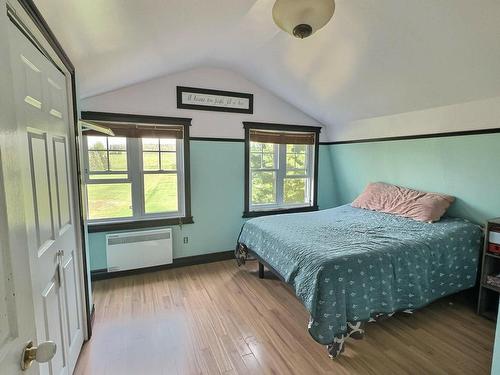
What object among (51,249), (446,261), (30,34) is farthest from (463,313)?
(30,34)

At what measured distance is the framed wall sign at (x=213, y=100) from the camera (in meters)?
3.45

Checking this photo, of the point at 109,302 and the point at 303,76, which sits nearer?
the point at 109,302

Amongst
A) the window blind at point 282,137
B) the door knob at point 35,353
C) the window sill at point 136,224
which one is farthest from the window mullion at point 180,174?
the door knob at point 35,353

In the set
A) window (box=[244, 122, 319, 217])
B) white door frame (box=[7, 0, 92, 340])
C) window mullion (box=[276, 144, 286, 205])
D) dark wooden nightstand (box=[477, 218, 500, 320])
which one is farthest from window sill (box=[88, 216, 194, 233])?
dark wooden nightstand (box=[477, 218, 500, 320])

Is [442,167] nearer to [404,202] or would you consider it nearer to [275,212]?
[404,202]

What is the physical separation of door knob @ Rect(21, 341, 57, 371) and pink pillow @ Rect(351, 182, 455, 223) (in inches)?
130

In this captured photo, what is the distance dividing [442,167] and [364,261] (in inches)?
74.0

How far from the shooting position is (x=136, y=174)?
11.0ft

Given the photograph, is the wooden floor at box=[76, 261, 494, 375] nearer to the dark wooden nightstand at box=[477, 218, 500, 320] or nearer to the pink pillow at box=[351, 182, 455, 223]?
the dark wooden nightstand at box=[477, 218, 500, 320]

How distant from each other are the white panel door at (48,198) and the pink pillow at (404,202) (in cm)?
329

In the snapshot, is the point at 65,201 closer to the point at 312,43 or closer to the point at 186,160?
the point at 186,160

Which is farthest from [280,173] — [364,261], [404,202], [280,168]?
[364,261]

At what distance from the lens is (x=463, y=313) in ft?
8.25

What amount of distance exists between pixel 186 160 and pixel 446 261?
3018 millimetres
